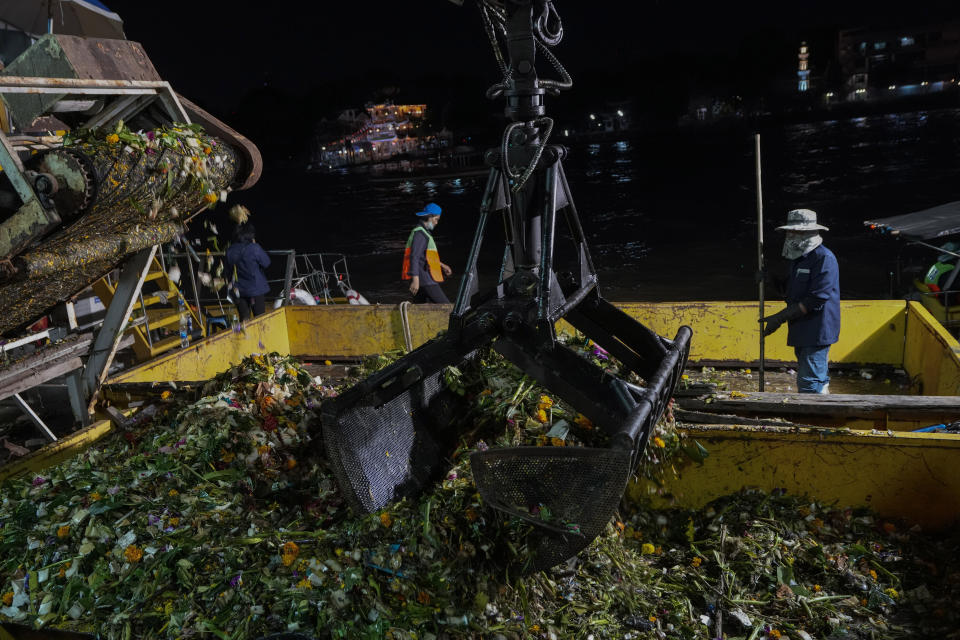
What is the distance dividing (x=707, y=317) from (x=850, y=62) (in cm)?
12177

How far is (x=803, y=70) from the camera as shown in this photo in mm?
108812

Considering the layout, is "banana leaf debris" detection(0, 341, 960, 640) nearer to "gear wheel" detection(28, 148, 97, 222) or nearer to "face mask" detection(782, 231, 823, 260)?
"gear wheel" detection(28, 148, 97, 222)

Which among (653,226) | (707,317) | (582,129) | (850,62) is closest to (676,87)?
(582,129)

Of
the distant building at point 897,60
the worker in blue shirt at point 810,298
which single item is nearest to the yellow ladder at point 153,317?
the worker in blue shirt at point 810,298

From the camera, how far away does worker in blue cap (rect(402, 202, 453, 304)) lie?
828 centimetres

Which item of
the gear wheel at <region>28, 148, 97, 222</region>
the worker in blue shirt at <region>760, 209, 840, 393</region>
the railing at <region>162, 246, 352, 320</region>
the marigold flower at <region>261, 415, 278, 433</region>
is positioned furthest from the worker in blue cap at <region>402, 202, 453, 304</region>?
the gear wheel at <region>28, 148, 97, 222</region>

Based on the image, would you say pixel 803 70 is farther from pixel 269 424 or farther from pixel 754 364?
pixel 269 424

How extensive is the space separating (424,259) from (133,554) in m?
5.68

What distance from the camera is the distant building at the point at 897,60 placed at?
9788cm

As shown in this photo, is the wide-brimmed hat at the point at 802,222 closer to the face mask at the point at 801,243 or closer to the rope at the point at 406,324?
the face mask at the point at 801,243

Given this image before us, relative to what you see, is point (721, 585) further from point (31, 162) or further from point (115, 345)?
point (115, 345)

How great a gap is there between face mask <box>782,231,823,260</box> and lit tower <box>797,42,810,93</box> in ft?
393

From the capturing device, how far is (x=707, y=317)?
7289 mm

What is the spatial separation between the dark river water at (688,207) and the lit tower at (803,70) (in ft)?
146
